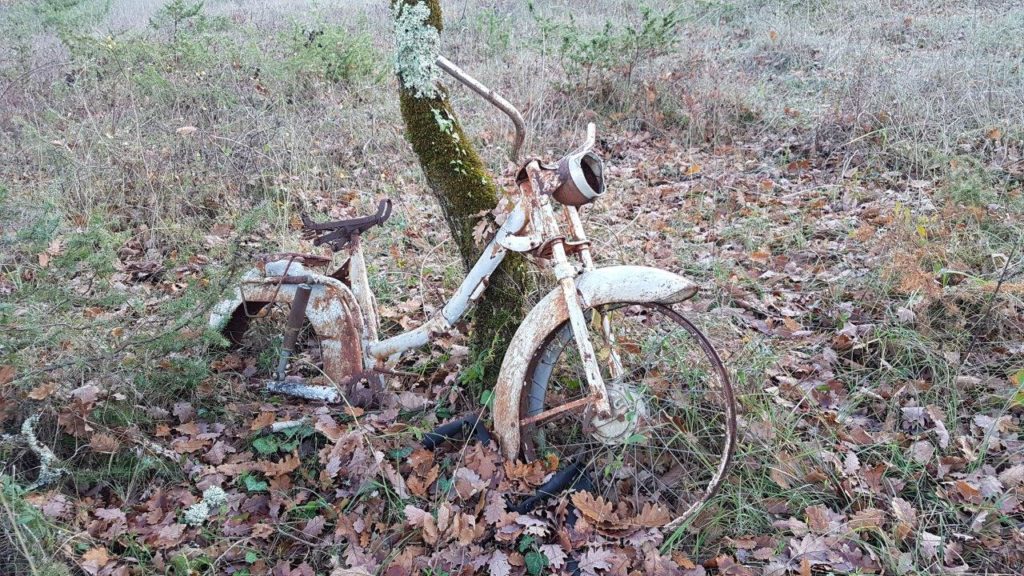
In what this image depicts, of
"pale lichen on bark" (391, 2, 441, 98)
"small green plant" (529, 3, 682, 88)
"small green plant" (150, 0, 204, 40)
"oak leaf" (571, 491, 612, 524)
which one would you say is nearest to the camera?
"oak leaf" (571, 491, 612, 524)

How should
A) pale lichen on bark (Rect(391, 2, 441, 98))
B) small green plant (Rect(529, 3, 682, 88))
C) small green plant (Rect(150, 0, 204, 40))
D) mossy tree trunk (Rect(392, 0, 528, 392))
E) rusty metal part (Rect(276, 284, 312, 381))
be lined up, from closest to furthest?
pale lichen on bark (Rect(391, 2, 441, 98)) < mossy tree trunk (Rect(392, 0, 528, 392)) < rusty metal part (Rect(276, 284, 312, 381)) < small green plant (Rect(529, 3, 682, 88)) < small green plant (Rect(150, 0, 204, 40))

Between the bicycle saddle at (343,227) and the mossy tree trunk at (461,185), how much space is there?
0.94ft

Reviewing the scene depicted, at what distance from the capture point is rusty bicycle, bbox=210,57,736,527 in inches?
95.3

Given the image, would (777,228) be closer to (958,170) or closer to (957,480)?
(958,170)

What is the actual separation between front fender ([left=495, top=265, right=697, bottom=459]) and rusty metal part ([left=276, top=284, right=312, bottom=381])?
1.14 m

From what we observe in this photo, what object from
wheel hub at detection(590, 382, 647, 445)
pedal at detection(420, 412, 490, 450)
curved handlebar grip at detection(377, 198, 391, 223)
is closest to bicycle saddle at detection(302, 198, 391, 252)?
curved handlebar grip at detection(377, 198, 391, 223)

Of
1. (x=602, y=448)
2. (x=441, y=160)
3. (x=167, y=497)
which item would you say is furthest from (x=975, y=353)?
(x=167, y=497)

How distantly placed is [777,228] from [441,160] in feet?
8.61

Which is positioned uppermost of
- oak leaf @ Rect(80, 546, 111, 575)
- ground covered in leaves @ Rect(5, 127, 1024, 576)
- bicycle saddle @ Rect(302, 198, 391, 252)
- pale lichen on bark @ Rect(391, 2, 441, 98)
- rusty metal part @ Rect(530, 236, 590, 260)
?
pale lichen on bark @ Rect(391, 2, 441, 98)

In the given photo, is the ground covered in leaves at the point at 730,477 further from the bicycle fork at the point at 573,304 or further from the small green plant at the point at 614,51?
the small green plant at the point at 614,51

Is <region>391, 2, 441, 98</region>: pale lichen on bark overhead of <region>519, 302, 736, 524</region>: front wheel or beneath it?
overhead

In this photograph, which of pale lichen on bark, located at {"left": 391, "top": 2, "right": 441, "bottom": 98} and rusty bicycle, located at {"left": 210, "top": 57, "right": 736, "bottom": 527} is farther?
pale lichen on bark, located at {"left": 391, "top": 2, "right": 441, "bottom": 98}

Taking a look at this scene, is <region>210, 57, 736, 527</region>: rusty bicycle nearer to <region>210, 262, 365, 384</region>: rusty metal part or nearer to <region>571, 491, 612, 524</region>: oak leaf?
<region>210, 262, 365, 384</region>: rusty metal part

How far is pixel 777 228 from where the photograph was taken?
451cm
